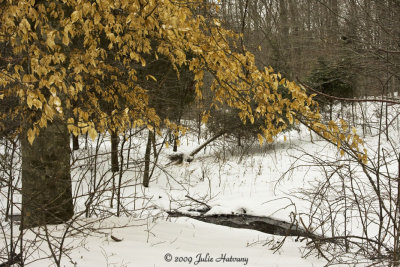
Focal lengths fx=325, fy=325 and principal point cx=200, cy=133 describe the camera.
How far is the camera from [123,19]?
467cm

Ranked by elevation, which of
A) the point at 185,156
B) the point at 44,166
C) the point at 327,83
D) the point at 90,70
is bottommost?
the point at 185,156

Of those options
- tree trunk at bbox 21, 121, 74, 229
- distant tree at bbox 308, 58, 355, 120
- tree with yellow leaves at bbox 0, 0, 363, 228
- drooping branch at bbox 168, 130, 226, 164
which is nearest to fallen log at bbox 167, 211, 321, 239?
tree with yellow leaves at bbox 0, 0, 363, 228

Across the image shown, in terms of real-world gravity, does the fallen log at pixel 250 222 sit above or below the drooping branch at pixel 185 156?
below

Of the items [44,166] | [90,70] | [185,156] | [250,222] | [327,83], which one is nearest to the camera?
[44,166]

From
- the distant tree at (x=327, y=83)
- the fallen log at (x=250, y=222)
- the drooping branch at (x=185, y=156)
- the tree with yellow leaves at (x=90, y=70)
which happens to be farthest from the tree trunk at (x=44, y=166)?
the distant tree at (x=327, y=83)

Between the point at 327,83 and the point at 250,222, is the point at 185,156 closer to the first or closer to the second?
the point at 250,222

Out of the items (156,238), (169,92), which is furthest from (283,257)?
(169,92)

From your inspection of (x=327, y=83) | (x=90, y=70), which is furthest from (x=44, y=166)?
(x=327, y=83)

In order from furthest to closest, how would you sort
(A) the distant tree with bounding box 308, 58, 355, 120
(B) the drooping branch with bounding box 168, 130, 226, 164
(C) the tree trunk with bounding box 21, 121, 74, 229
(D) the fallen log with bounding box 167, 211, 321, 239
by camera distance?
(A) the distant tree with bounding box 308, 58, 355, 120 < (B) the drooping branch with bounding box 168, 130, 226, 164 < (D) the fallen log with bounding box 167, 211, 321, 239 < (C) the tree trunk with bounding box 21, 121, 74, 229

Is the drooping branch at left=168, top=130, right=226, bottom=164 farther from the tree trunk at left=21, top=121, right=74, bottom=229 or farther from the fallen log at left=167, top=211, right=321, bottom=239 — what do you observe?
the tree trunk at left=21, top=121, right=74, bottom=229

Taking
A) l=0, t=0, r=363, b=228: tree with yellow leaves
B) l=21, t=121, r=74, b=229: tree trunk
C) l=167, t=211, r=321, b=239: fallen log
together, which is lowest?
l=167, t=211, r=321, b=239: fallen log

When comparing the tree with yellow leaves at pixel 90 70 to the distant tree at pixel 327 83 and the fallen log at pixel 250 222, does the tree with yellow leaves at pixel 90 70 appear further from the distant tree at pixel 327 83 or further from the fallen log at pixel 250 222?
the distant tree at pixel 327 83

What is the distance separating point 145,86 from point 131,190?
393 cm

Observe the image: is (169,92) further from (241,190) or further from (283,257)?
(283,257)
